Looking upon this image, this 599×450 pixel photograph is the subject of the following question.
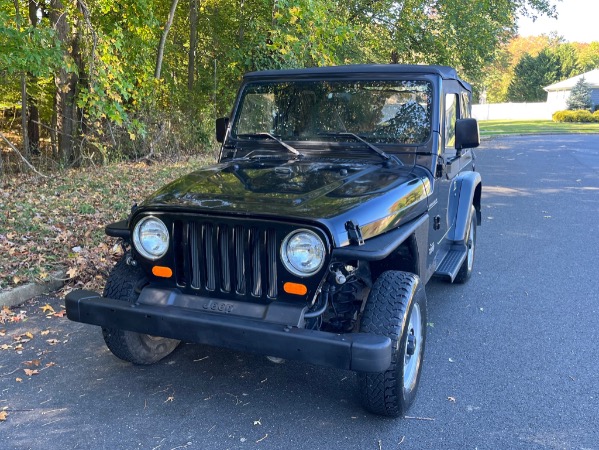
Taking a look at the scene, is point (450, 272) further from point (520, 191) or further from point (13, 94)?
point (13, 94)

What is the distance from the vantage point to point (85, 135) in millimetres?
11656

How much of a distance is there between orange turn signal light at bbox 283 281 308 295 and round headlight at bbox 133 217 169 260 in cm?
74

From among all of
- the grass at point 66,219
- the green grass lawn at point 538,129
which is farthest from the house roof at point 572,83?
the grass at point 66,219

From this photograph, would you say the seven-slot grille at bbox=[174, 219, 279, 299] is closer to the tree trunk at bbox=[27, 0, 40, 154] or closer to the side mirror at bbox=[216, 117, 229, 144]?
the side mirror at bbox=[216, 117, 229, 144]

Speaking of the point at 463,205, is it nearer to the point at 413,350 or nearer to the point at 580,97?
the point at 413,350

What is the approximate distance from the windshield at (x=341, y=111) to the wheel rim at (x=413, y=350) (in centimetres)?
135

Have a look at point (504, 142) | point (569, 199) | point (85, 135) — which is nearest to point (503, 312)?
point (569, 199)

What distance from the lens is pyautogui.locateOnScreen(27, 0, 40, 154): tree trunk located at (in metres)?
11.7

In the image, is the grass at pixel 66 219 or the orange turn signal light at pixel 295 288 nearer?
the orange turn signal light at pixel 295 288

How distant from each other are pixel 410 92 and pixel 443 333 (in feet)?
6.06

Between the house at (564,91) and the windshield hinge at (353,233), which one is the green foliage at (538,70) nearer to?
the house at (564,91)

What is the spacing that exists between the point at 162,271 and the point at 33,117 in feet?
47.5

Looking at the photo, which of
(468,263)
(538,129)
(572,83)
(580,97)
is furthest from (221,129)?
(572,83)

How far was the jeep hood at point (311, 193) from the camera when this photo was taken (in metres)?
2.91
